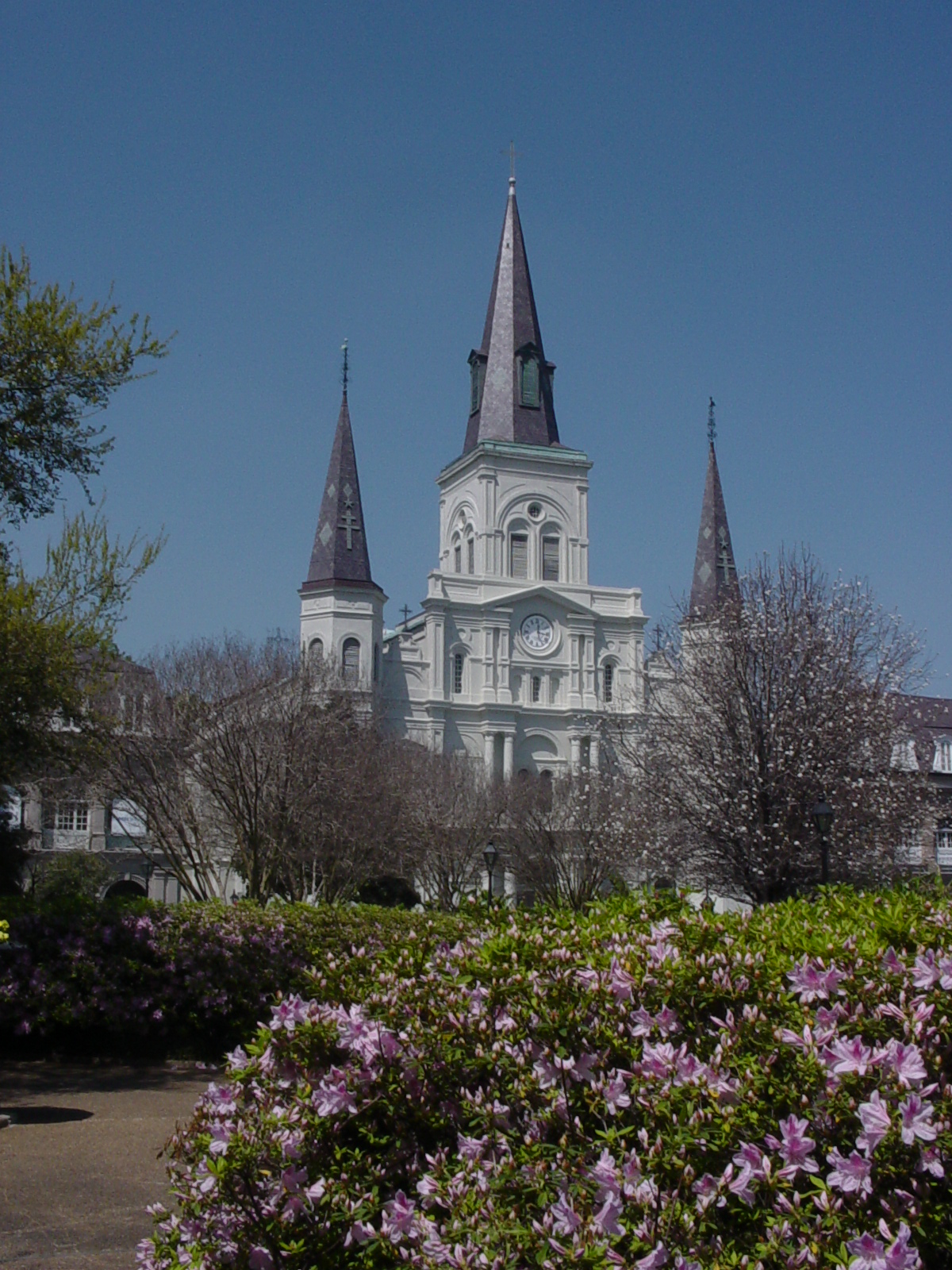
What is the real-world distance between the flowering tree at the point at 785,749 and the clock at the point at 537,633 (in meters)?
43.9

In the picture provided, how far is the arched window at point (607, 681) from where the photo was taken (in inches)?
2936

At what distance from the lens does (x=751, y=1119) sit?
416cm

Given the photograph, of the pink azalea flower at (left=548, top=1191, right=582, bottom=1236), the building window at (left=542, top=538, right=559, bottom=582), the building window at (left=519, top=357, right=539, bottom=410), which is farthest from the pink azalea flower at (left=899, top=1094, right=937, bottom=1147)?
the building window at (left=519, top=357, right=539, bottom=410)

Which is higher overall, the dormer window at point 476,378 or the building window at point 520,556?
the dormer window at point 476,378

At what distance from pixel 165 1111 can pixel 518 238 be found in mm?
74967

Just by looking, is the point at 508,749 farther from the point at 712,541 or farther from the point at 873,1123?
the point at 873,1123

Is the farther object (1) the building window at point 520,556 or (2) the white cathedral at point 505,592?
(1) the building window at point 520,556

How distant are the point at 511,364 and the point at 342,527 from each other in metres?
16.1

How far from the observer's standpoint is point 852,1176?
383cm

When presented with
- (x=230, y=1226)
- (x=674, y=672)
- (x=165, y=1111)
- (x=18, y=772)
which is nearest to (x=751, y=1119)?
(x=230, y=1226)

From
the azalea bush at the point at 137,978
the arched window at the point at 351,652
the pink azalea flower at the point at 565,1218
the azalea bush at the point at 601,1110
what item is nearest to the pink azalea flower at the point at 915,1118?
the azalea bush at the point at 601,1110

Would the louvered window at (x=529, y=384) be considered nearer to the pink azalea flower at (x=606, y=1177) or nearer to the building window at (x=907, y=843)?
the building window at (x=907, y=843)

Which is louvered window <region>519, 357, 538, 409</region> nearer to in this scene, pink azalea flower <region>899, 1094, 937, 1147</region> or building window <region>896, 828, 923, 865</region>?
building window <region>896, 828, 923, 865</region>

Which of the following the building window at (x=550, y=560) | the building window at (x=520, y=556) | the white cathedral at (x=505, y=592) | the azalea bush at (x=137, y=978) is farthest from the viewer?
the building window at (x=550, y=560)
